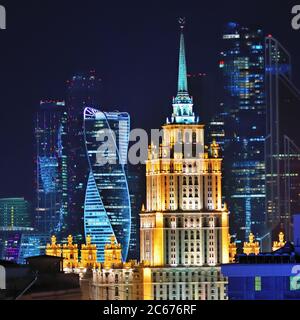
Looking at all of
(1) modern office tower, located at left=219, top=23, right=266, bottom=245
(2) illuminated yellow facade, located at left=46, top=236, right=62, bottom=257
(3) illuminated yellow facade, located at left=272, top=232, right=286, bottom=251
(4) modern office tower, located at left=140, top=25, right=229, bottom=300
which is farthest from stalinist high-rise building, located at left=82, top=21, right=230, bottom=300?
(3) illuminated yellow facade, located at left=272, top=232, right=286, bottom=251

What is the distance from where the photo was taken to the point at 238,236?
47.6 meters

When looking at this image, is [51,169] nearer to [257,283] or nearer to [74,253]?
[74,253]

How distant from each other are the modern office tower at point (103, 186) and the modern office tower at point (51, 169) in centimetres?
88

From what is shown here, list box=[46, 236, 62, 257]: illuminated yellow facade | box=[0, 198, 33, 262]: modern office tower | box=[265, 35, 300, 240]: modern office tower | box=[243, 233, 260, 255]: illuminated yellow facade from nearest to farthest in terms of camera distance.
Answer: box=[243, 233, 260, 255]: illuminated yellow facade < box=[265, 35, 300, 240]: modern office tower < box=[46, 236, 62, 257]: illuminated yellow facade < box=[0, 198, 33, 262]: modern office tower

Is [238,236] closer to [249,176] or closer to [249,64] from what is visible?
[249,176]

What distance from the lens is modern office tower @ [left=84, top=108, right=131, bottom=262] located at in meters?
49.1

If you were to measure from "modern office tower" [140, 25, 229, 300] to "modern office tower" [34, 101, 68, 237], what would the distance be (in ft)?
9.47

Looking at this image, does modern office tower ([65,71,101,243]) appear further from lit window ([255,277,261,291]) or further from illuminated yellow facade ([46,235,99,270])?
lit window ([255,277,261,291])

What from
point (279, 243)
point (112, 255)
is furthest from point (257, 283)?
point (112, 255)

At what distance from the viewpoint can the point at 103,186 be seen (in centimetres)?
5075
